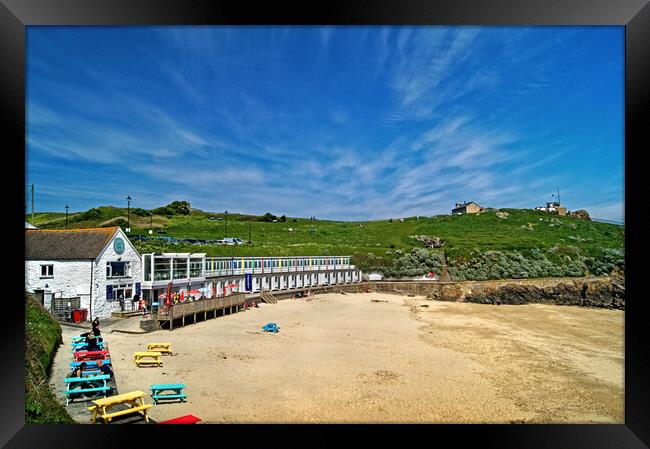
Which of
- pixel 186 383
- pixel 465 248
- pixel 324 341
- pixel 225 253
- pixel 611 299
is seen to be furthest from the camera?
pixel 465 248

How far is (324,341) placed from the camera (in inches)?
561

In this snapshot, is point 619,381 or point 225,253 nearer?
point 619,381

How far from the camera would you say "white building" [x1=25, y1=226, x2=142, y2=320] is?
45.9 ft

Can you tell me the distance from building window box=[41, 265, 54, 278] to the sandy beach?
2698 millimetres

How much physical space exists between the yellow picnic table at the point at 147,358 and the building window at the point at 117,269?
591 centimetres

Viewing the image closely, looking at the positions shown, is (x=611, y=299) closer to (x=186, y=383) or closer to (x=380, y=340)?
(x=380, y=340)

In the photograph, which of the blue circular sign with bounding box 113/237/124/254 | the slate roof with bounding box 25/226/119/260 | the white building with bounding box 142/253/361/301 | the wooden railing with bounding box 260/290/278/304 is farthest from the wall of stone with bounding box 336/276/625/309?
the slate roof with bounding box 25/226/119/260

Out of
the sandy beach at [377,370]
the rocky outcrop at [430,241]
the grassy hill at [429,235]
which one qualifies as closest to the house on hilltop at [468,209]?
the grassy hill at [429,235]

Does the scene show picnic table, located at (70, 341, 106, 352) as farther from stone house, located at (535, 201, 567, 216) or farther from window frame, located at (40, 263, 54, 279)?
stone house, located at (535, 201, 567, 216)

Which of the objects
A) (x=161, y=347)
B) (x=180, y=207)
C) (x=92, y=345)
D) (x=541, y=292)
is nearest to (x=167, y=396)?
(x=92, y=345)

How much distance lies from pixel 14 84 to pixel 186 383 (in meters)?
6.92

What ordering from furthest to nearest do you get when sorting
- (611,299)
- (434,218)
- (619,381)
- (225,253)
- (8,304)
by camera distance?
(434,218), (225,253), (611,299), (619,381), (8,304)
